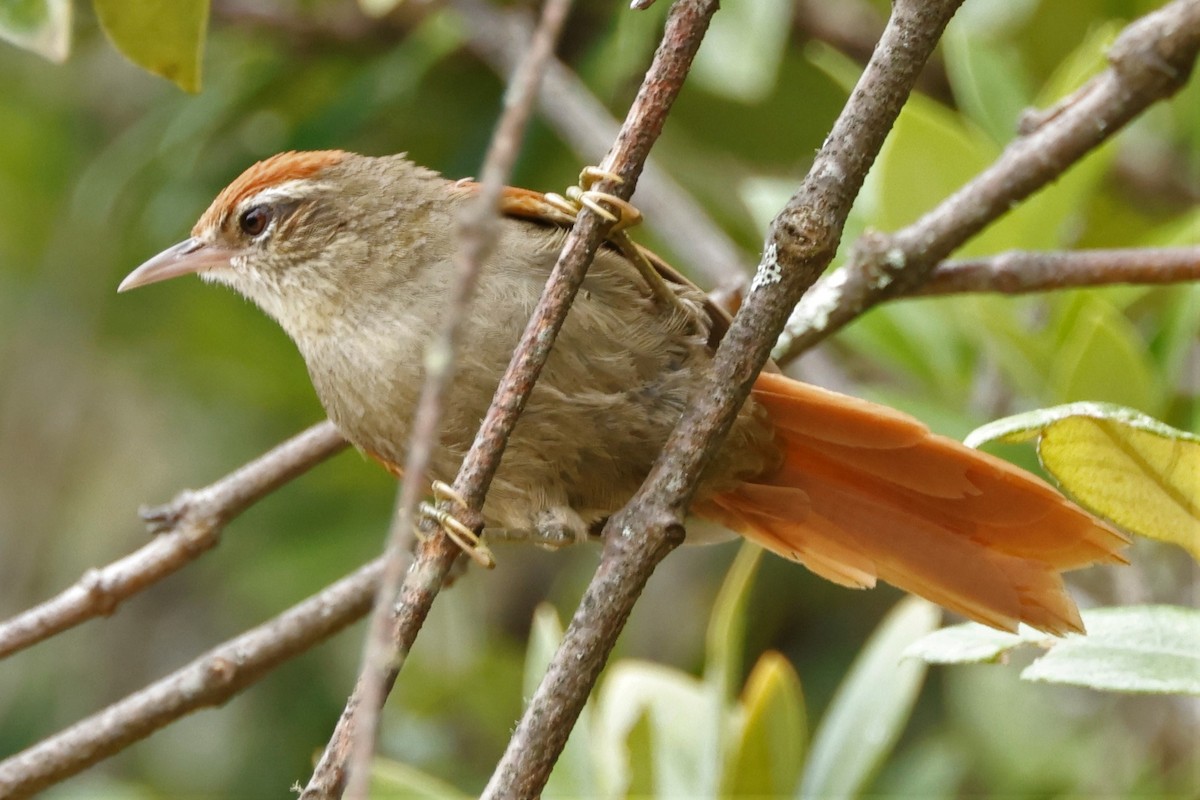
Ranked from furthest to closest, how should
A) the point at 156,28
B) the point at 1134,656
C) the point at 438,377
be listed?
1. the point at 156,28
2. the point at 1134,656
3. the point at 438,377

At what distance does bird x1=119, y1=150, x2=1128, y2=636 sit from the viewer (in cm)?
257

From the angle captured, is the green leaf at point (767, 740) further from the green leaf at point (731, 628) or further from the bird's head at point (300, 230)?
the bird's head at point (300, 230)

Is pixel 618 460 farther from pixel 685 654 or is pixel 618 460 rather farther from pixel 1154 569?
pixel 685 654

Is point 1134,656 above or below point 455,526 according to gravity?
below

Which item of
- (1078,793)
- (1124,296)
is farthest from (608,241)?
(1078,793)

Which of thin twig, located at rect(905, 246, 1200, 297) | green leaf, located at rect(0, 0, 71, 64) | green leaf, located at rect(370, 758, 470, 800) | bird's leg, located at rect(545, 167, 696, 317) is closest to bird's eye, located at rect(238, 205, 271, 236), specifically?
green leaf, located at rect(0, 0, 71, 64)

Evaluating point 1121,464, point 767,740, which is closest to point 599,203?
point 1121,464

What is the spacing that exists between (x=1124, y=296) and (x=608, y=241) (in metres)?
1.52

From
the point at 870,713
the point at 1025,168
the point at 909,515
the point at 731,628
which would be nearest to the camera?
the point at 1025,168

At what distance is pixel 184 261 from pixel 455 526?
1.49m

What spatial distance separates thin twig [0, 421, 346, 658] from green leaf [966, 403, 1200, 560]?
56.1 inches

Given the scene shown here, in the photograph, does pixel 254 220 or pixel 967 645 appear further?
pixel 254 220

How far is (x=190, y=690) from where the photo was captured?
101 inches

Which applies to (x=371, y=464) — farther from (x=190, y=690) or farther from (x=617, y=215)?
(x=617, y=215)
